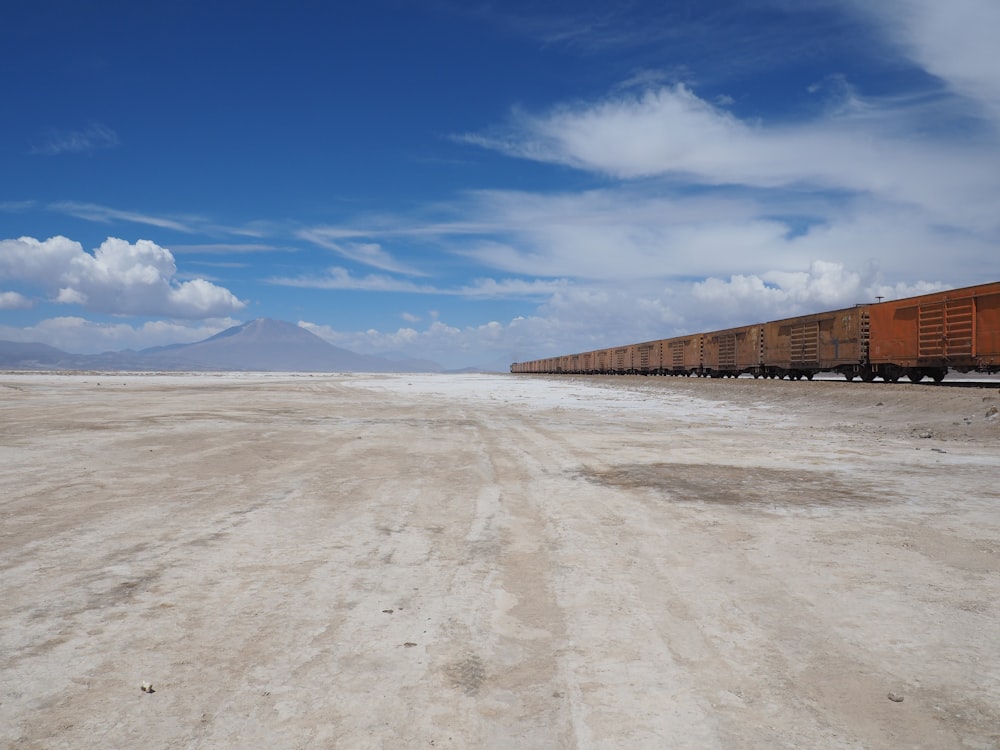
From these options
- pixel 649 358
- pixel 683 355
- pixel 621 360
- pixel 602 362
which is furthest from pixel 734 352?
pixel 602 362

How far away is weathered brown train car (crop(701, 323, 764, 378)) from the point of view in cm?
3130

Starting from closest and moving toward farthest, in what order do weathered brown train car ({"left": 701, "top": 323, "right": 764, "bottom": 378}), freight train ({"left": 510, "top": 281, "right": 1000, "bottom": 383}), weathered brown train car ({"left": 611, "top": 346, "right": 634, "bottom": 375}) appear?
freight train ({"left": 510, "top": 281, "right": 1000, "bottom": 383}) < weathered brown train car ({"left": 701, "top": 323, "right": 764, "bottom": 378}) < weathered brown train car ({"left": 611, "top": 346, "right": 634, "bottom": 375})

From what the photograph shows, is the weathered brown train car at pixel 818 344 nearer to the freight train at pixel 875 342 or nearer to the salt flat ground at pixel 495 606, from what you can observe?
the freight train at pixel 875 342

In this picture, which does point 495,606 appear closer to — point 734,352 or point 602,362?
point 734,352

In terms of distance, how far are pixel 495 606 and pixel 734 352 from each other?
33153 mm

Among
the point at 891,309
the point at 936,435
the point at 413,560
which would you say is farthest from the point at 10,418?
the point at 891,309

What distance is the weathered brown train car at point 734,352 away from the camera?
31.3 m

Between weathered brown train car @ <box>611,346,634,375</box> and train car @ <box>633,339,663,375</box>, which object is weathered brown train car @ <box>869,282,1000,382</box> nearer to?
train car @ <box>633,339,663,375</box>

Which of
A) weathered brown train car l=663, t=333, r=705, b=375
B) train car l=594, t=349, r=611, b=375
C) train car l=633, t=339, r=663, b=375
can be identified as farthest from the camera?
train car l=594, t=349, r=611, b=375

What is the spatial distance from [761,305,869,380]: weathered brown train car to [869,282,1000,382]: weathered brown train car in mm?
657

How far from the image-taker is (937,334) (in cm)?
1848

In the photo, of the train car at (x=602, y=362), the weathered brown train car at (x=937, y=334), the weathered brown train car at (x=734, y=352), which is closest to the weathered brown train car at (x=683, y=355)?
the weathered brown train car at (x=734, y=352)

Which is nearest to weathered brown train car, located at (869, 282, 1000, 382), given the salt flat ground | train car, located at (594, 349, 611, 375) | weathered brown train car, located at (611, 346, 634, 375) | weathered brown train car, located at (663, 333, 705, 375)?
the salt flat ground

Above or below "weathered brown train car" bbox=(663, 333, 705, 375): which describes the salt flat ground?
below
